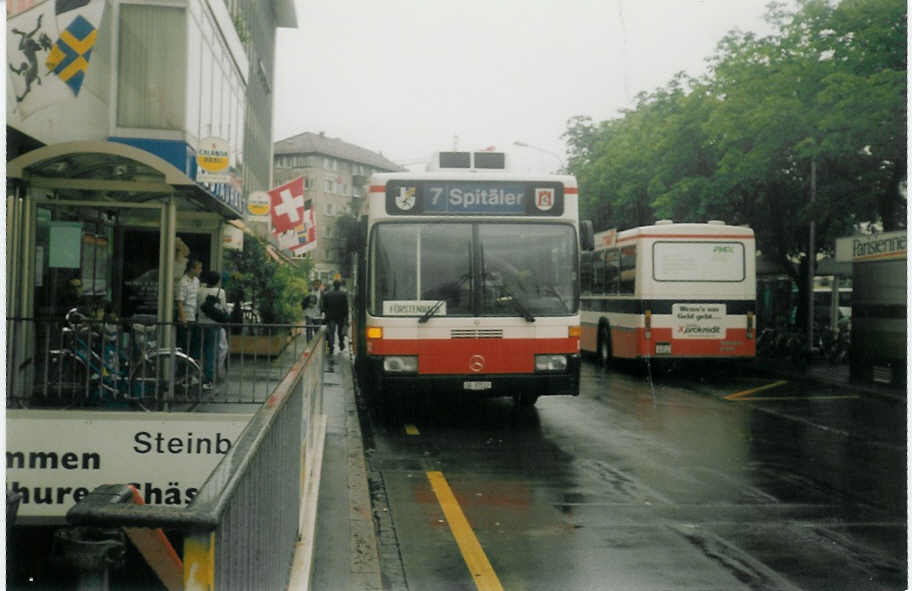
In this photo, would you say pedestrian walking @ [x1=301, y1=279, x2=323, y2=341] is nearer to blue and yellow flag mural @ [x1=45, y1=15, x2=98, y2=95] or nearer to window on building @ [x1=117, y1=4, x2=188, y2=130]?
window on building @ [x1=117, y1=4, x2=188, y2=130]

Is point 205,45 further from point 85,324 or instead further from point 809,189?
point 809,189

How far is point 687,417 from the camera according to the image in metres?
13.2

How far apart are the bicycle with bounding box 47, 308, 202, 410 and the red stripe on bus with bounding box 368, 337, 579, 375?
3.55m

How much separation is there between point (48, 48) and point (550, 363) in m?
6.07

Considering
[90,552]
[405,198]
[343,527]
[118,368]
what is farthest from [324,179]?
[90,552]

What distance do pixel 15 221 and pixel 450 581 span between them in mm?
5724

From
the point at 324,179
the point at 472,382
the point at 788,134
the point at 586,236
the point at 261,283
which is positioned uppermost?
the point at 324,179

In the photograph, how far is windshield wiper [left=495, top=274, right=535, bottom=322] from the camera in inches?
456

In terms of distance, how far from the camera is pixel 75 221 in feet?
35.7

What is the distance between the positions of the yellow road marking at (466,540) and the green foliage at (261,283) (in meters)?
12.6

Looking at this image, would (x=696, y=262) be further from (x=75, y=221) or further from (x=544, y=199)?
(x=75, y=221)

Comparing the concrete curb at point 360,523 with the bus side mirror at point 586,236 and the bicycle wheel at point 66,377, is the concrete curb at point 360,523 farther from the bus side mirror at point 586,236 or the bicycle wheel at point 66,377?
the bus side mirror at point 586,236

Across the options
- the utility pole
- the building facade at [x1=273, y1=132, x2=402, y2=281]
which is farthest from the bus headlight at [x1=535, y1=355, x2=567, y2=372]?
the utility pole

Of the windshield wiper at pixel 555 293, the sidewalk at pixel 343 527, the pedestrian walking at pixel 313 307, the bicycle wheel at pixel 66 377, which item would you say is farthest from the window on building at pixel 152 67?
the bicycle wheel at pixel 66 377
